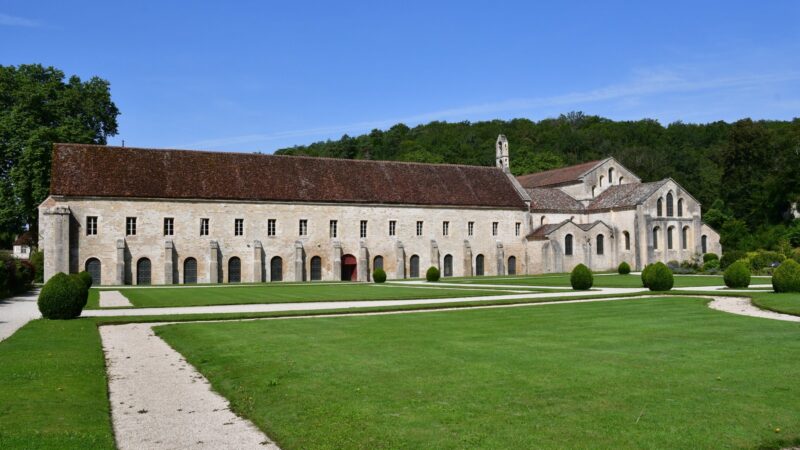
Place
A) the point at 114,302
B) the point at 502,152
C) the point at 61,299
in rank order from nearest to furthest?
the point at 61,299 < the point at 114,302 < the point at 502,152

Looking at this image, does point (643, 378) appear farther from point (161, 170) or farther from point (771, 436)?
point (161, 170)

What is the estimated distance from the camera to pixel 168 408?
27.2 feet

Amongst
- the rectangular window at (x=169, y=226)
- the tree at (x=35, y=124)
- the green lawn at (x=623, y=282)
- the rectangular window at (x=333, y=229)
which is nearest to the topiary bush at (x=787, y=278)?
the green lawn at (x=623, y=282)

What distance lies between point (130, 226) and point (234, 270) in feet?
22.9

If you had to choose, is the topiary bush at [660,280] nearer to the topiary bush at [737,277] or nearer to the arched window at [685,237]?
the topiary bush at [737,277]

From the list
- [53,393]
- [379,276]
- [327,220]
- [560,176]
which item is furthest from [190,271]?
[560,176]

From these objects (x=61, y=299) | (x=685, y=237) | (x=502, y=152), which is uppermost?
(x=502, y=152)

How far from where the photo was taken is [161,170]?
4431 cm

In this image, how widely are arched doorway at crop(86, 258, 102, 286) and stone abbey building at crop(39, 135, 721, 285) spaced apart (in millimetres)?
80

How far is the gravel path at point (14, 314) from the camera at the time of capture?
16.7 m

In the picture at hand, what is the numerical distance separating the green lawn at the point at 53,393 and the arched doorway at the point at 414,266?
3613 centimetres

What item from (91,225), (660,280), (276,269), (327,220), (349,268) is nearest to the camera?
(660,280)

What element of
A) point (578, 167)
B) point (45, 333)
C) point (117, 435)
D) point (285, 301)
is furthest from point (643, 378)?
point (578, 167)

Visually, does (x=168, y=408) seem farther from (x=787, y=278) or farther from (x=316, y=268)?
(x=316, y=268)
